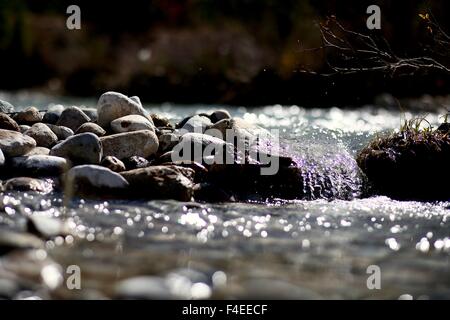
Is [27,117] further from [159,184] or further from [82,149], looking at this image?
[159,184]

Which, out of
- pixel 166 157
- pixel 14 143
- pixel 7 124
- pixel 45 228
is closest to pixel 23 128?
pixel 7 124

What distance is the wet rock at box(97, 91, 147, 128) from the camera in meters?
8.22

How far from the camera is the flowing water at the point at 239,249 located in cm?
398

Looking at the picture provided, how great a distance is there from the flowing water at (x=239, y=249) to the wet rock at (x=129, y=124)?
1978mm

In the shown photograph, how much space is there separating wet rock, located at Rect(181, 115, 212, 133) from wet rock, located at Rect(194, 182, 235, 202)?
5.75 ft

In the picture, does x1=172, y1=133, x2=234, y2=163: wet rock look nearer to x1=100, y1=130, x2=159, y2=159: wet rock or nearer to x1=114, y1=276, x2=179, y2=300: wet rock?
x1=100, y1=130, x2=159, y2=159: wet rock

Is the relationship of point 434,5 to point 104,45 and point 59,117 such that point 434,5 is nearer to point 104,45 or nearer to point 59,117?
point 104,45

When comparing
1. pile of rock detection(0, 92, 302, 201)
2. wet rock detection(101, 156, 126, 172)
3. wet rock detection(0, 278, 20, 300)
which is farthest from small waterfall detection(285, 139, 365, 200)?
wet rock detection(0, 278, 20, 300)

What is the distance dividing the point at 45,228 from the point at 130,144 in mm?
2700

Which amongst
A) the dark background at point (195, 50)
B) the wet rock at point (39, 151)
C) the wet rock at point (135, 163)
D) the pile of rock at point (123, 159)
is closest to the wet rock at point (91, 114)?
the pile of rock at point (123, 159)

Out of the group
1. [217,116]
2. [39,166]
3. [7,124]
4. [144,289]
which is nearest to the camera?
[144,289]

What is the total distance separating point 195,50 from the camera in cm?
2972
